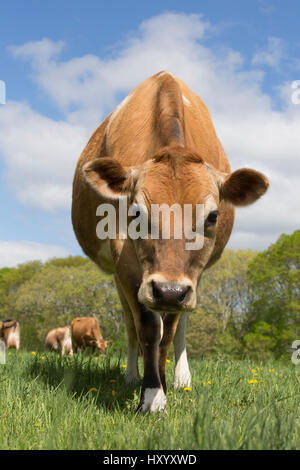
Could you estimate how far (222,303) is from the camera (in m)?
35.2

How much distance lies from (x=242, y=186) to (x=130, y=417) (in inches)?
78.3

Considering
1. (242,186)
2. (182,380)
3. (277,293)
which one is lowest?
(182,380)

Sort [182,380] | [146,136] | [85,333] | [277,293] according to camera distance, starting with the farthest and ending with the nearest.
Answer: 1. [277,293]
2. [85,333]
3. [182,380]
4. [146,136]

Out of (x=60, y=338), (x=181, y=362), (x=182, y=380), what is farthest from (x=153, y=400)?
(x=60, y=338)

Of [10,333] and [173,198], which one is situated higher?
[173,198]

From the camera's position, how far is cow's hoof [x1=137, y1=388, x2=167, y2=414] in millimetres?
3359

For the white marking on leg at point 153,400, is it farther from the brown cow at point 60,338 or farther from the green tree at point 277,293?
the green tree at point 277,293

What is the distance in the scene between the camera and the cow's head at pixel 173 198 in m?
3.02

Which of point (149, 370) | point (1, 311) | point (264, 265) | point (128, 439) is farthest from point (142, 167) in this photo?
point (1, 311)

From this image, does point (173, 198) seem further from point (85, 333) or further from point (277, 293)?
point (277, 293)

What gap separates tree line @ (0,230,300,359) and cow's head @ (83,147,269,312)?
2143cm

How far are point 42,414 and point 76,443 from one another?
82cm

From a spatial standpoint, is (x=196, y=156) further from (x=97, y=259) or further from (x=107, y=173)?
(x=97, y=259)

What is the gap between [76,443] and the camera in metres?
2.23
